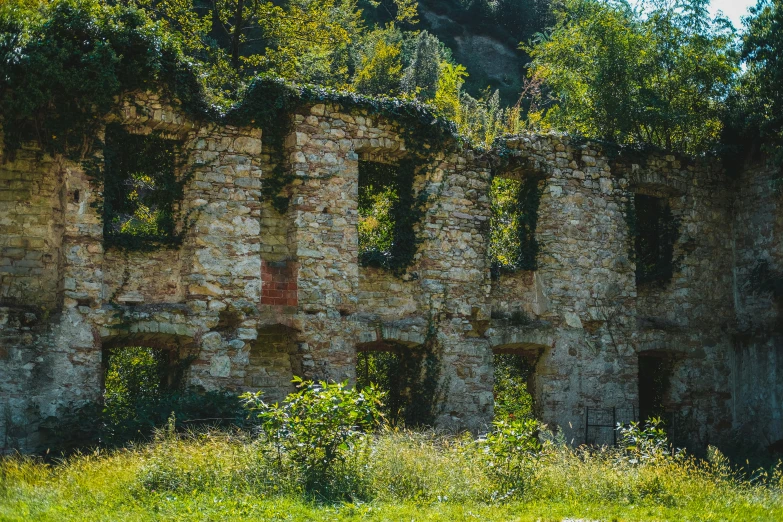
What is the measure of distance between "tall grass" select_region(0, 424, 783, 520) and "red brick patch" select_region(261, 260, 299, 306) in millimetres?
2615

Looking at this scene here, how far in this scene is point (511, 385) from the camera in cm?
1809

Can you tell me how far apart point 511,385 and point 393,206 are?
5223 millimetres

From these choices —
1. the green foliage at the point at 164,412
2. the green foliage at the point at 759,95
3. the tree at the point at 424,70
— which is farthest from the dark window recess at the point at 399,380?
the tree at the point at 424,70

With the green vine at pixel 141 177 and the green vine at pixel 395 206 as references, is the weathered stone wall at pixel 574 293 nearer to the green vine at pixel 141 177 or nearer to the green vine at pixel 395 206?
the green vine at pixel 395 206

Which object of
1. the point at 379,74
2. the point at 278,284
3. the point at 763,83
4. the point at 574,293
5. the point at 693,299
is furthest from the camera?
the point at 379,74

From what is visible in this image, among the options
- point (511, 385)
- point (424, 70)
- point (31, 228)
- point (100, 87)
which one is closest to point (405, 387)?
point (511, 385)

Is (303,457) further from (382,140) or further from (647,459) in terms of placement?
(382,140)

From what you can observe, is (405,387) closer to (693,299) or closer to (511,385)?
(511,385)

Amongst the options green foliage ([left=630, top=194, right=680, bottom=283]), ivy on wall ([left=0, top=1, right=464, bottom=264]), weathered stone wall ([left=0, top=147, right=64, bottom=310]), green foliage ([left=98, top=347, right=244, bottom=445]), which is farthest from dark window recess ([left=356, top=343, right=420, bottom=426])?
green foliage ([left=630, top=194, right=680, bottom=283])

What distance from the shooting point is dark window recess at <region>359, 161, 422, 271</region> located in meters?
14.2

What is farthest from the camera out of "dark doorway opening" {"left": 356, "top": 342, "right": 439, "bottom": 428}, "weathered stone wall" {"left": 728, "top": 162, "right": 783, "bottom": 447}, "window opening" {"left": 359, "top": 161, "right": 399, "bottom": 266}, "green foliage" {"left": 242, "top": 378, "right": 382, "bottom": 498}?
"weathered stone wall" {"left": 728, "top": 162, "right": 783, "bottom": 447}

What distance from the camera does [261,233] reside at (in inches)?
524

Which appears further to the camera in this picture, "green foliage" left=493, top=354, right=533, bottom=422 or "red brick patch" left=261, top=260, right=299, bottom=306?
"green foliage" left=493, top=354, right=533, bottom=422

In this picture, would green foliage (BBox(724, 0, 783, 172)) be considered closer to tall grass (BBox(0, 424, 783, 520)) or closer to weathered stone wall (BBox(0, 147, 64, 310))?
tall grass (BBox(0, 424, 783, 520))
